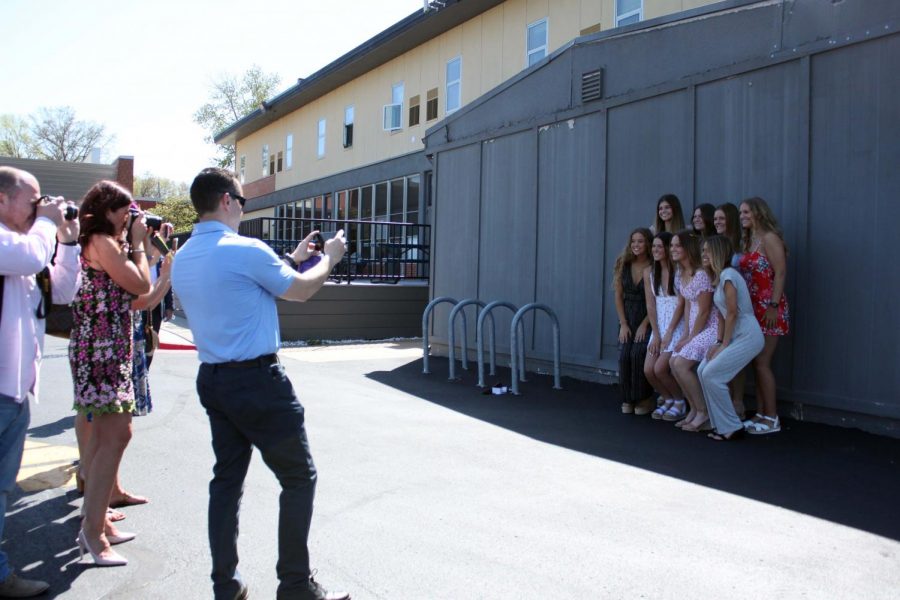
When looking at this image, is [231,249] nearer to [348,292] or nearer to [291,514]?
[291,514]

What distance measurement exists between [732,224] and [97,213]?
5200mm

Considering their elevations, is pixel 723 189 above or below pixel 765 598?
above

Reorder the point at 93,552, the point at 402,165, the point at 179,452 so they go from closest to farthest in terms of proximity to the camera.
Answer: the point at 93,552 < the point at 179,452 < the point at 402,165

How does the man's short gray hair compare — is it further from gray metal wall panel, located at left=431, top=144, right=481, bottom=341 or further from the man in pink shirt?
gray metal wall panel, located at left=431, top=144, right=481, bottom=341

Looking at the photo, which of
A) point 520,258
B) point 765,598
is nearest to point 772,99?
point 520,258

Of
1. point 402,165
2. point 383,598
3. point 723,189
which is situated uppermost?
point 402,165

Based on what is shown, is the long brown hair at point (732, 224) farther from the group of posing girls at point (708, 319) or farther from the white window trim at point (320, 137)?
the white window trim at point (320, 137)

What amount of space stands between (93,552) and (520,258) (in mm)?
7433

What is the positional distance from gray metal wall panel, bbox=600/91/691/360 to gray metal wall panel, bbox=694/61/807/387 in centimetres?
26

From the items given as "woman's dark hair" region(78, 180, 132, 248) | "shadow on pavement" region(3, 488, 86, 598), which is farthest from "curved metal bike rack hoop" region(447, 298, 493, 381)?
"woman's dark hair" region(78, 180, 132, 248)

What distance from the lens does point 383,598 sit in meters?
3.22

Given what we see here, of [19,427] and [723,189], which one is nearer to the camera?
[19,427]

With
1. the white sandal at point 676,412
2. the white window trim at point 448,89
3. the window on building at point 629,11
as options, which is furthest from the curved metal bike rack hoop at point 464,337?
the white window trim at point 448,89

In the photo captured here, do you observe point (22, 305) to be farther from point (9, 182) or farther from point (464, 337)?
point (464, 337)
